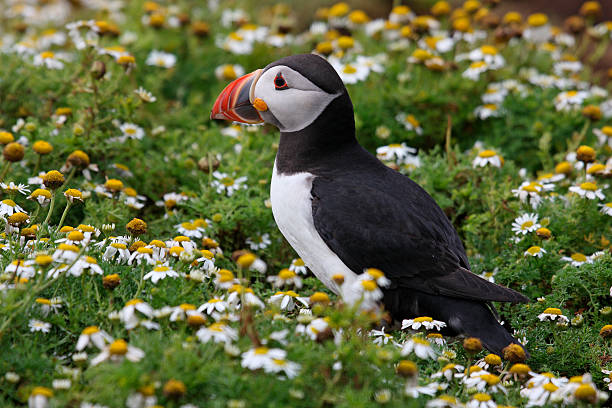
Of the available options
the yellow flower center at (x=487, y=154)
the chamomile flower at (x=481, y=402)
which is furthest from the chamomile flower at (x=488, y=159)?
the chamomile flower at (x=481, y=402)

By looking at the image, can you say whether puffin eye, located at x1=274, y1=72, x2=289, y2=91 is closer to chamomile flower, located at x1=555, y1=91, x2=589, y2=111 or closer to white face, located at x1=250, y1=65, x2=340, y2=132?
white face, located at x1=250, y1=65, x2=340, y2=132

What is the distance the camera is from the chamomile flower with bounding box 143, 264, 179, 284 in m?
3.28

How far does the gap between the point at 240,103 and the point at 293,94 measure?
34 cm

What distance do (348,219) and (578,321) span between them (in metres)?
1.38

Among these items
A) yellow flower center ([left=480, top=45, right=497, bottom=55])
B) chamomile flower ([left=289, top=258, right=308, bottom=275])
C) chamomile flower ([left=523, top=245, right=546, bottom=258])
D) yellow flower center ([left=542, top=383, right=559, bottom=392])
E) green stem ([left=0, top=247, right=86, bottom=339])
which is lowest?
chamomile flower ([left=289, top=258, right=308, bottom=275])

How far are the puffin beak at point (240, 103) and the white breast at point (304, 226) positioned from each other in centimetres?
43

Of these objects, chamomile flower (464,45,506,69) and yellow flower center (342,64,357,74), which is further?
chamomile flower (464,45,506,69)

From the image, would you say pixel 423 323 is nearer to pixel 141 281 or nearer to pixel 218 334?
pixel 218 334

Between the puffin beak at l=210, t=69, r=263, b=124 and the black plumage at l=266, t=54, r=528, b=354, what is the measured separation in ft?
0.79

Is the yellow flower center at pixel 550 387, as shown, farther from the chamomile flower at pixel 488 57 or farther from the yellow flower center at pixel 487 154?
the chamomile flower at pixel 488 57

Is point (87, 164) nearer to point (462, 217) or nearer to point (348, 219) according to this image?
point (348, 219)

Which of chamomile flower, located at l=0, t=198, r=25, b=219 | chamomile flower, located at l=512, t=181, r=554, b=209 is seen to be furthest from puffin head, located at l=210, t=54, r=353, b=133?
chamomile flower, located at l=512, t=181, r=554, b=209

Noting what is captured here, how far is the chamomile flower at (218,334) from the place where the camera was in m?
2.81

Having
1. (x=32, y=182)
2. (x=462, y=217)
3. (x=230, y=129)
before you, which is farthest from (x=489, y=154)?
(x=32, y=182)
